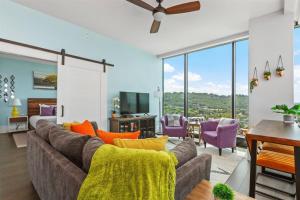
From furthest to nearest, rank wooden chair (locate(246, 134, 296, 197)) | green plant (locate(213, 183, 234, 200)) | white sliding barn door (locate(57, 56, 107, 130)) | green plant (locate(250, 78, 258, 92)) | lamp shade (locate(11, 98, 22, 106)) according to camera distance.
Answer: lamp shade (locate(11, 98, 22, 106)), white sliding barn door (locate(57, 56, 107, 130)), green plant (locate(250, 78, 258, 92)), wooden chair (locate(246, 134, 296, 197)), green plant (locate(213, 183, 234, 200))

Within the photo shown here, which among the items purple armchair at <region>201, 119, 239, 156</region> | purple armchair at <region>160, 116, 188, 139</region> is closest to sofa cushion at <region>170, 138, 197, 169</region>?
purple armchair at <region>201, 119, 239, 156</region>

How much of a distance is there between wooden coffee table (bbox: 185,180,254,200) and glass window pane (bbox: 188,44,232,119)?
3.79 metres

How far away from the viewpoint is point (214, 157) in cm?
348

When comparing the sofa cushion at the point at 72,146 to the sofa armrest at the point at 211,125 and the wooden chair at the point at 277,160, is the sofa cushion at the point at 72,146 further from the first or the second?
the sofa armrest at the point at 211,125

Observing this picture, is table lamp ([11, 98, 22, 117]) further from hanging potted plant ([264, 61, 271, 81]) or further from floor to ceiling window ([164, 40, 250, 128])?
hanging potted plant ([264, 61, 271, 81])

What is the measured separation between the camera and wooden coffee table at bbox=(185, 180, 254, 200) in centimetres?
109

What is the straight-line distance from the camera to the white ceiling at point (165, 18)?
9.64 feet

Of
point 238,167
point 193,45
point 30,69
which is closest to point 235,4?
point 193,45

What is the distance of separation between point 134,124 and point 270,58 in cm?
353

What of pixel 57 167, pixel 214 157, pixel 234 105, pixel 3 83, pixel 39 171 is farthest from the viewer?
pixel 3 83

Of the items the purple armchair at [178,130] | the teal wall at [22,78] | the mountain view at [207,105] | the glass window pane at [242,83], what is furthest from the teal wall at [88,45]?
the teal wall at [22,78]

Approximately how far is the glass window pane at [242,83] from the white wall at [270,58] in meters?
1.03

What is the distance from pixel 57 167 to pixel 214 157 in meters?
3.12

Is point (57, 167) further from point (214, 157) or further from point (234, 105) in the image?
point (234, 105)
